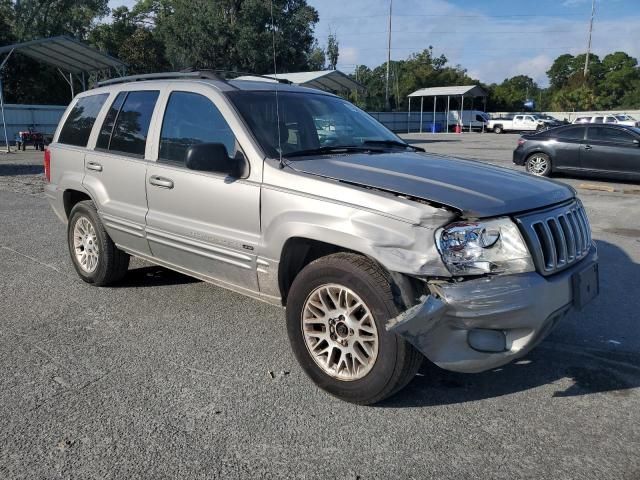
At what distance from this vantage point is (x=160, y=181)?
436 cm

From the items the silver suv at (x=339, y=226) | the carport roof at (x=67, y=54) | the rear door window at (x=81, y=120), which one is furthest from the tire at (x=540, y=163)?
the carport roof at (x=67, y=54)

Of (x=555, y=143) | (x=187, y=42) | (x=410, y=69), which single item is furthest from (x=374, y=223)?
(x=410, y=69)

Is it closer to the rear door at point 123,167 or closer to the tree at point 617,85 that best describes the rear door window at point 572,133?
the rear door at point 123,167

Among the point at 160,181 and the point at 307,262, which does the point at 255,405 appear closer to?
the point at 307,262

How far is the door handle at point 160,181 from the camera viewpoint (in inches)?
169

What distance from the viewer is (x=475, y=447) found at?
113 inches

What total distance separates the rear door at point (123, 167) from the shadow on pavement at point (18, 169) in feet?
38.0

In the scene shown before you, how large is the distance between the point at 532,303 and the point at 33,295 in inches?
171

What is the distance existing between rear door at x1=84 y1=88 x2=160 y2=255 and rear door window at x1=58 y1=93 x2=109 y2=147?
246 mm

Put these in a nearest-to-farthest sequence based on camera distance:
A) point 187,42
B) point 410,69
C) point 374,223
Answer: point 374,223 < point 187,42 < point 410,69

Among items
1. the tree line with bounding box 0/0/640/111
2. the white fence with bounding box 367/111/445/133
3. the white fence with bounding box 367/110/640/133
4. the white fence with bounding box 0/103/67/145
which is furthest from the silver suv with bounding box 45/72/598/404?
the white fence with bounding box 367/111/445/133

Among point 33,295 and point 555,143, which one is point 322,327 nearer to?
point 33,295

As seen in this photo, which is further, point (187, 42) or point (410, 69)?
point (410, 69)

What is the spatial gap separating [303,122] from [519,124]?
49012mm
